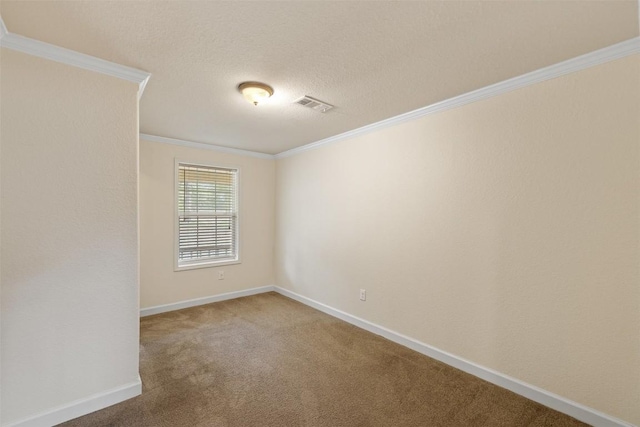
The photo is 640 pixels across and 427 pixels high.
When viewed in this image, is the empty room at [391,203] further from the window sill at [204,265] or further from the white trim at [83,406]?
the window sill at [204,265]

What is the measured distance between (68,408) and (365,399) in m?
2.01

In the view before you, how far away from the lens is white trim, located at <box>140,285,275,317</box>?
12.2 feet

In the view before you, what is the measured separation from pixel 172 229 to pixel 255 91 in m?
2.58

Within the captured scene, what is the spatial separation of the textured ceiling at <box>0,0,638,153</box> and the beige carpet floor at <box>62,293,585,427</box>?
2389 millimetres

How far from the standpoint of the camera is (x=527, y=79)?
6.77 feet

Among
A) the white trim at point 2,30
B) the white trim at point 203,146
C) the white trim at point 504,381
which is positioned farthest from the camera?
the white trim at point 203,146

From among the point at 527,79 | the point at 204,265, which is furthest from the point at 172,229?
the point at 527,79

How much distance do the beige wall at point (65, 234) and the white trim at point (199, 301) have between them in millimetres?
1822

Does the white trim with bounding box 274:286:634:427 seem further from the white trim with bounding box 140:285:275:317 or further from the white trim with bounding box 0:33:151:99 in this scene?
the white trim with bounding box 0:33:151:99

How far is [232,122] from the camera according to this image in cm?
317

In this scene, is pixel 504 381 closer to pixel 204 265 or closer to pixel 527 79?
pixel 527 79

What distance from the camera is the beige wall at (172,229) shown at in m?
3.72

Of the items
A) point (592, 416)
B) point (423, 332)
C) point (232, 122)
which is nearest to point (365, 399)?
point (423, 332)

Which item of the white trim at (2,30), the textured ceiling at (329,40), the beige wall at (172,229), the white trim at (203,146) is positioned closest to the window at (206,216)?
the beige wall at (172,229)
